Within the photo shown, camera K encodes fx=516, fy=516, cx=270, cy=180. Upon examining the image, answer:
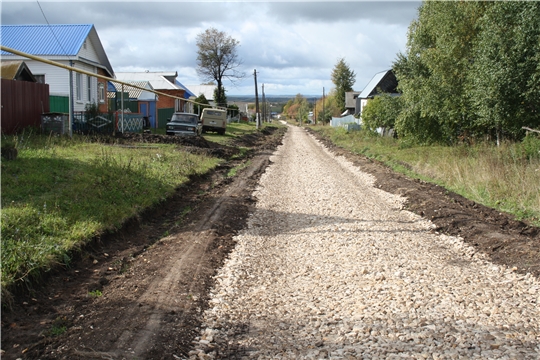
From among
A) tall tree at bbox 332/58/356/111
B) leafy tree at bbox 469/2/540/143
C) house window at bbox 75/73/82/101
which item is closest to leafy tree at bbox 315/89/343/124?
tall tree at bbox 332/58/356/111

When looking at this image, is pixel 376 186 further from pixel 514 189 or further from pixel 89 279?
pixel 89 279

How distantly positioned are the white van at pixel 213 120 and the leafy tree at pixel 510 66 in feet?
69.9

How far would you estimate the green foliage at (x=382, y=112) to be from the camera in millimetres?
28609

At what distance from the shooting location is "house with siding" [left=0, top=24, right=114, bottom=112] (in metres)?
27.0

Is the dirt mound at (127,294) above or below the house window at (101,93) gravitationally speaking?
below

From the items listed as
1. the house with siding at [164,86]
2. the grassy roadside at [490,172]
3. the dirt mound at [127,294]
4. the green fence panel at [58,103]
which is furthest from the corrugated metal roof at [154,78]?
the dirt mound at [127,294]

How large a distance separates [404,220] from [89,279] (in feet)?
20.4

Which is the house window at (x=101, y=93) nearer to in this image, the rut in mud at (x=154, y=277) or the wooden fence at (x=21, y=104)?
the wooden fence at (x=21, y=104)

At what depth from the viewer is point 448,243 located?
849cm

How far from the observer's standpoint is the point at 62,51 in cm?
2741

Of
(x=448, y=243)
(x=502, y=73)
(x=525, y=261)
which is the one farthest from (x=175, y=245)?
(x=502, y=73)

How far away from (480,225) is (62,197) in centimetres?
733

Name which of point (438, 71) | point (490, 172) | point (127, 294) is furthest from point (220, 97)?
point (127, 294)

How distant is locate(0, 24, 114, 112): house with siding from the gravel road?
828 inches
